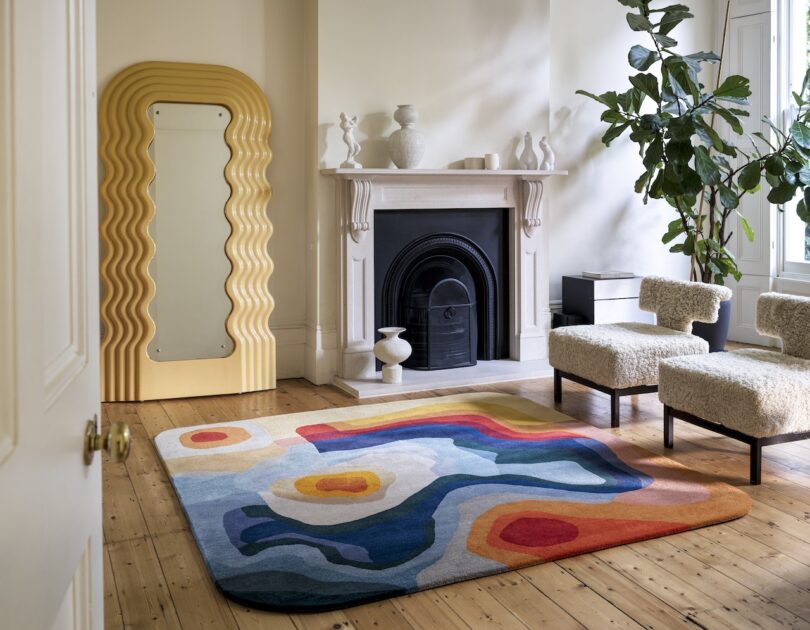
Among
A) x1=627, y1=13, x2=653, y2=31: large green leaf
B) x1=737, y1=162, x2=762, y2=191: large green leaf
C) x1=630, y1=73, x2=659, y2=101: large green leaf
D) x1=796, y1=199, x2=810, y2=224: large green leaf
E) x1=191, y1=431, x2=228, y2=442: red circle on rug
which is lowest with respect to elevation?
x1=191, y1=431, x2=228, y2=442: red circle on rug

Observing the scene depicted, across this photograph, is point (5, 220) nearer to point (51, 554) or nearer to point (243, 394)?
point (51, 554)

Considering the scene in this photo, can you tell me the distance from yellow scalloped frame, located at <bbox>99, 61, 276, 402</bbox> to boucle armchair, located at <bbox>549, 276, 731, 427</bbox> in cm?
186

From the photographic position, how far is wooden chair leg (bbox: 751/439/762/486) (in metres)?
3.48

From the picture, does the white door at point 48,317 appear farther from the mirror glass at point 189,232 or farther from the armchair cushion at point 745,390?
the mirror glass at point 189,232

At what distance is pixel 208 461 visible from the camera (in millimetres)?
3771

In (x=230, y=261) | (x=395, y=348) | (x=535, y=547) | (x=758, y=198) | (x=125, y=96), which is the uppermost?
(x=125, y=96)

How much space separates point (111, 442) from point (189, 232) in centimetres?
417

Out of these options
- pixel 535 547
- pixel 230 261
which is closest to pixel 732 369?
pixel 535 547

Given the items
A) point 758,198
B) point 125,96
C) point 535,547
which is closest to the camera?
point 535,547

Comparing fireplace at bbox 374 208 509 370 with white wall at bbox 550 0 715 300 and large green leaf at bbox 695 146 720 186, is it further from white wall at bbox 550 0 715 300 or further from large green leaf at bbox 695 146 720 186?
large green leaf at bbox 695 146 720 186

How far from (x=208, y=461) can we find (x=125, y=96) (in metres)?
2.31

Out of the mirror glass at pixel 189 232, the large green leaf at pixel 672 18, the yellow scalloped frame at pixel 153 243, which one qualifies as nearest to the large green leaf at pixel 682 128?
the large green leaf at pixel 672 18

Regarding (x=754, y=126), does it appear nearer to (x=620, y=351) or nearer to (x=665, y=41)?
(x=665, y=41)

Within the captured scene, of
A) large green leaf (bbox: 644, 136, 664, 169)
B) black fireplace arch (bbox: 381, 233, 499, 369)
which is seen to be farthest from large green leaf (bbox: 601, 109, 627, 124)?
black fireplace arch (bbox: 381, 233, 499, 369)
